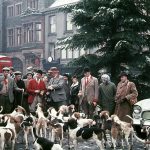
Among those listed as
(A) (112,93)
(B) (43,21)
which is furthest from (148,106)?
(B) (43,21)

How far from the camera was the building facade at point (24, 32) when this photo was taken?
4484 centimetres

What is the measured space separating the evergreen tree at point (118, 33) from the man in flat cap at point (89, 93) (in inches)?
179

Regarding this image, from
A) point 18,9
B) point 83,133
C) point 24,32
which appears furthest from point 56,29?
point 83,133

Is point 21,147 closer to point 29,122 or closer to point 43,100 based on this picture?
point 29,122

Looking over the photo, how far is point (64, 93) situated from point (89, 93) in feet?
3.81

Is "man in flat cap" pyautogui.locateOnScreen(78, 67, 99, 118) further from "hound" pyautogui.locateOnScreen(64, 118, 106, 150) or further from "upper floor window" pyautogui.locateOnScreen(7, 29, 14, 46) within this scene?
"upper floor window" pyautogui.locateOnScreen(7, 29, 14, 46)

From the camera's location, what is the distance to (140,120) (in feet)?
35.5

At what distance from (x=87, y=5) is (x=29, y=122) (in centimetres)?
843

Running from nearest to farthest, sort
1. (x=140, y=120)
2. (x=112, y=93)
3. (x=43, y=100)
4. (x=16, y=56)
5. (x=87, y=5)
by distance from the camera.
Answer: (x=140, y=120) → (x=112, y=93) → (x=43, y=100) → (x=87, y=5) → (x=16, y=56)

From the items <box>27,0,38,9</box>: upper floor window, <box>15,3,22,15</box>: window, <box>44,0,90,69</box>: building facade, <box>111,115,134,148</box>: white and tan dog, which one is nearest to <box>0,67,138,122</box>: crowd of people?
<box>111,115,134,148</box>: white and tan dog

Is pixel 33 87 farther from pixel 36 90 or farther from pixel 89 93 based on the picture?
pixel 89 93

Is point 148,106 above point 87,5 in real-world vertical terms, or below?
below

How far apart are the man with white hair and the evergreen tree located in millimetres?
4830

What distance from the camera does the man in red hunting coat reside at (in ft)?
45.7
